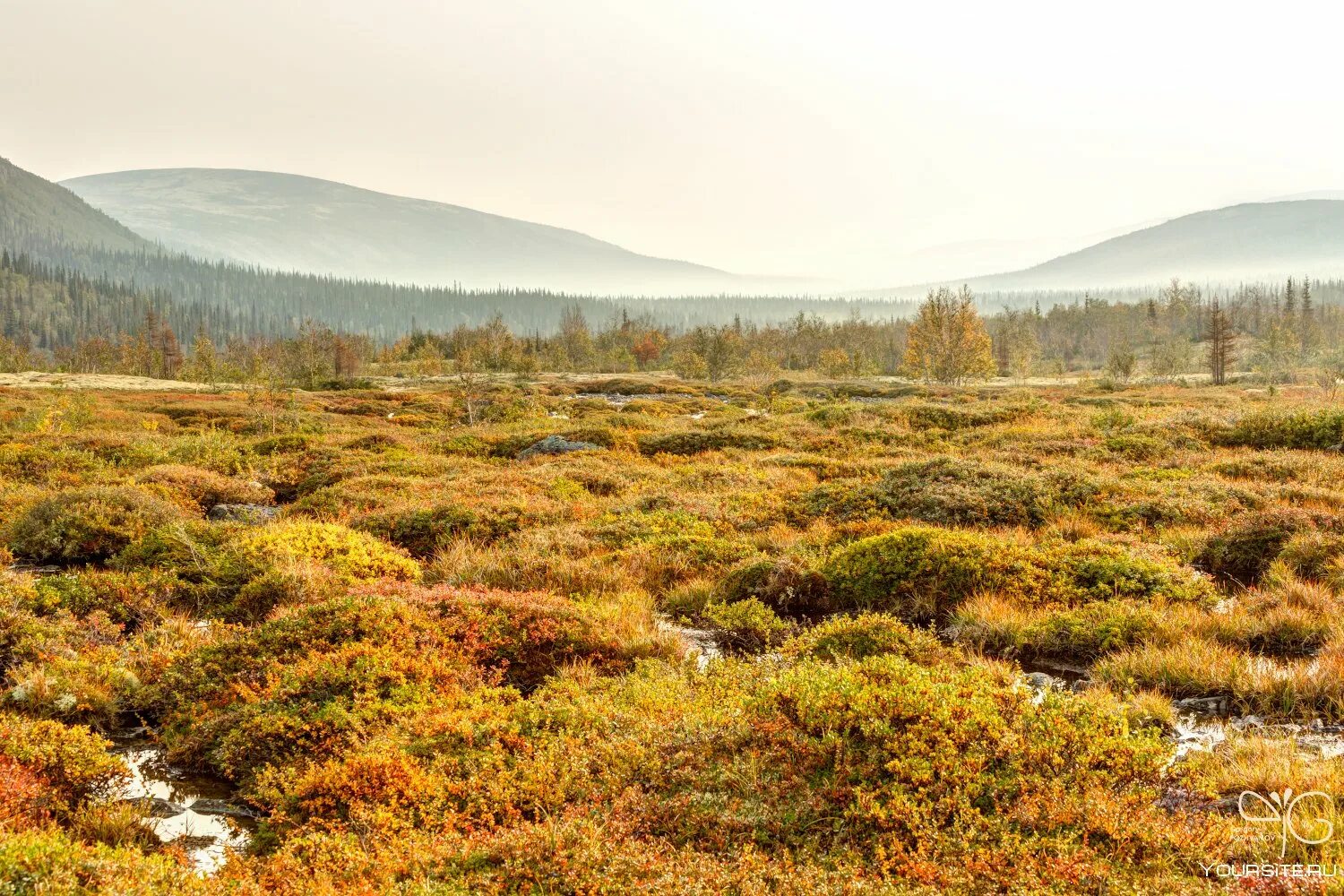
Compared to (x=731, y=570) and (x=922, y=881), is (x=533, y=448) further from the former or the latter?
(x=922, y=881)

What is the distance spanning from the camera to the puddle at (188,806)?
4980 millimetres

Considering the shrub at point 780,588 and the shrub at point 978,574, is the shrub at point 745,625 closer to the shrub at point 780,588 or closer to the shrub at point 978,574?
the shrub at point 780,588

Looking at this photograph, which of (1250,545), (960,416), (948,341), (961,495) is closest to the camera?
(1250,545)

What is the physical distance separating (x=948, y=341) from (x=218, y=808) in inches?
2652

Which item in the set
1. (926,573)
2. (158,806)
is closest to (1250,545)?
(926,573)

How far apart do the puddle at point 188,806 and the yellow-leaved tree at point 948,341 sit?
58.3m

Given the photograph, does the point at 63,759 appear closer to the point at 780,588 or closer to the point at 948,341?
the point at 780,588

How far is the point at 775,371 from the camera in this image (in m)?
112

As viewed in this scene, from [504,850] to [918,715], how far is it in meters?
2.80

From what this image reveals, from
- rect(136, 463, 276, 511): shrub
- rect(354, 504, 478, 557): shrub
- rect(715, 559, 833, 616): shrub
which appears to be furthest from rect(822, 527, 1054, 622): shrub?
rect(136, 463, 276, 511): shrub

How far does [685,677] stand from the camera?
690cm

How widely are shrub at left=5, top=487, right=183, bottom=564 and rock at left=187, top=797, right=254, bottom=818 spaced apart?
24.5 ft

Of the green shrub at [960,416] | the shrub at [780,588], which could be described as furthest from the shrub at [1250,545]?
the green shrub at [960,416]

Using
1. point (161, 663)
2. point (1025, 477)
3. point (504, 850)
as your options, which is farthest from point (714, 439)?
point (504, 850)
